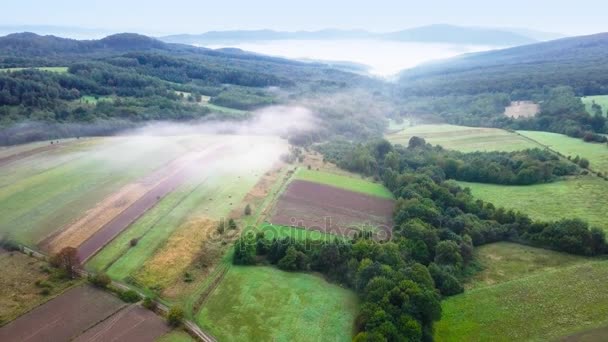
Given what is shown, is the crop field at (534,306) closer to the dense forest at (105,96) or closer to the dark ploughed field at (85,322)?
the dark ploughed field at (85,322)

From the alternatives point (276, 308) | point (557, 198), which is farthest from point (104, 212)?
point (557, 198)

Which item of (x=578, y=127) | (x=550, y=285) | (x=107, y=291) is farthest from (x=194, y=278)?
(x=578, y=127)

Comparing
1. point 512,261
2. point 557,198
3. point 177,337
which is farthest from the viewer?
point 557,198

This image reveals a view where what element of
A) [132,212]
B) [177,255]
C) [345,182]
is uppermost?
[132,212]

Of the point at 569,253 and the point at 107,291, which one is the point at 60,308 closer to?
the point at 107,291

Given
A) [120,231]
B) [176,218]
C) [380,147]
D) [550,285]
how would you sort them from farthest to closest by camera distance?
[380,147] < [176,218] < [120,231] < [550,285]

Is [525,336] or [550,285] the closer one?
[525,336]

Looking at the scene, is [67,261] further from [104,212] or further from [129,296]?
[104,212]

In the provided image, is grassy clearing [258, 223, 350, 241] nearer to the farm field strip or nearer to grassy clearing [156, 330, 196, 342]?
grassy clearing [156, 330, 196, 342]
